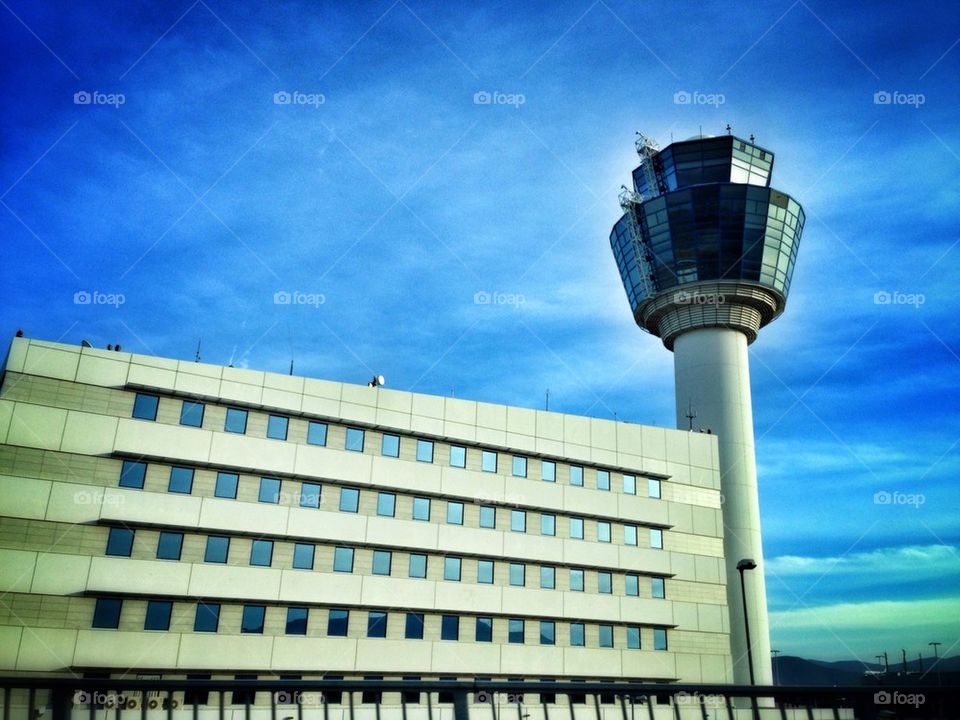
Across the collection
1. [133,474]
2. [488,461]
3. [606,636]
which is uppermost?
[488,461]

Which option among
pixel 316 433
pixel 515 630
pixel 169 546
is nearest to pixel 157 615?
pixel 169 546

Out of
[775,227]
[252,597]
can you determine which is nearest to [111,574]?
[252,597]

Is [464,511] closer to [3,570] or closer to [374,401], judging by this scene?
[374,401]

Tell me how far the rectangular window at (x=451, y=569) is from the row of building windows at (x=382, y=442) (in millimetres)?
4957

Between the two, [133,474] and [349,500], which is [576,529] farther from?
[133,474]

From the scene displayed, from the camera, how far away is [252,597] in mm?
33344

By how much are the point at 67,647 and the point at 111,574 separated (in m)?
3.01

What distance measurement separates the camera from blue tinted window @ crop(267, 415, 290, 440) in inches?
1423

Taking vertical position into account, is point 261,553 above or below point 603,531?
below

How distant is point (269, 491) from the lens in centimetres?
3525

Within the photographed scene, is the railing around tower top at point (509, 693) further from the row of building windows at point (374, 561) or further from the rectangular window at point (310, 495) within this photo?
the rectangular window at point (310, 495)

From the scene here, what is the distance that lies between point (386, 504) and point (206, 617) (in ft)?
31.9

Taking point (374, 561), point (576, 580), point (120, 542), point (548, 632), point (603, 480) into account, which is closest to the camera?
point (120, 542)

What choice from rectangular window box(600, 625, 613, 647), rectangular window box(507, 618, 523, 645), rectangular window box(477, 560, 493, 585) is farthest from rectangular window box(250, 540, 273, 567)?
rectangular window box(600, 625, 613, 647)
